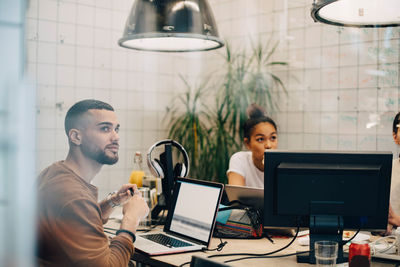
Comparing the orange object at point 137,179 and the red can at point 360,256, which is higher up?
the orange object at point 137,179

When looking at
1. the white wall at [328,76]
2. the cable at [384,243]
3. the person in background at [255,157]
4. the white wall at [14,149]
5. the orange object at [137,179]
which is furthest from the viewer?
the white wall at [328,76]

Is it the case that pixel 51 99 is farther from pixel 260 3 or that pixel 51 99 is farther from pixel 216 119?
pixel 260 3

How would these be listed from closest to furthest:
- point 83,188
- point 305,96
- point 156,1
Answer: point 83,188 → point 156,1 → point 305,96

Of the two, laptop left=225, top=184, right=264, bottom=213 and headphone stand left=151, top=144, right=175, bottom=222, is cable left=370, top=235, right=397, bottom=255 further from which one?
headphone stand left=151, top=144, right=175, bottom=222

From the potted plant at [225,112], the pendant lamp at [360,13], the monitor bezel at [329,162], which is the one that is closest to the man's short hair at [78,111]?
the monitor bezel at [329,162]

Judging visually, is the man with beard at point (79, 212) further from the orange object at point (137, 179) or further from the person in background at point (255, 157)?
the person in background at point (255, 157)

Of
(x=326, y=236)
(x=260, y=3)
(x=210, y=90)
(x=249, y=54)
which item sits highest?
(x=260, y=3)

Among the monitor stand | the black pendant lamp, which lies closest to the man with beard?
the black pendant lamp

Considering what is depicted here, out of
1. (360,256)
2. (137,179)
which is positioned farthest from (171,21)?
(360,256)

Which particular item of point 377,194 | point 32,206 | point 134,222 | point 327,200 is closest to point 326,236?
point 327,200

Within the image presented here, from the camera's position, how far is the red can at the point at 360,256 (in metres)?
1.62

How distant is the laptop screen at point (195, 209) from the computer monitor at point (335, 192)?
0.33 m

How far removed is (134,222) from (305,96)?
218cm

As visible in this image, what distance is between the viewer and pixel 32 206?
1.75m
